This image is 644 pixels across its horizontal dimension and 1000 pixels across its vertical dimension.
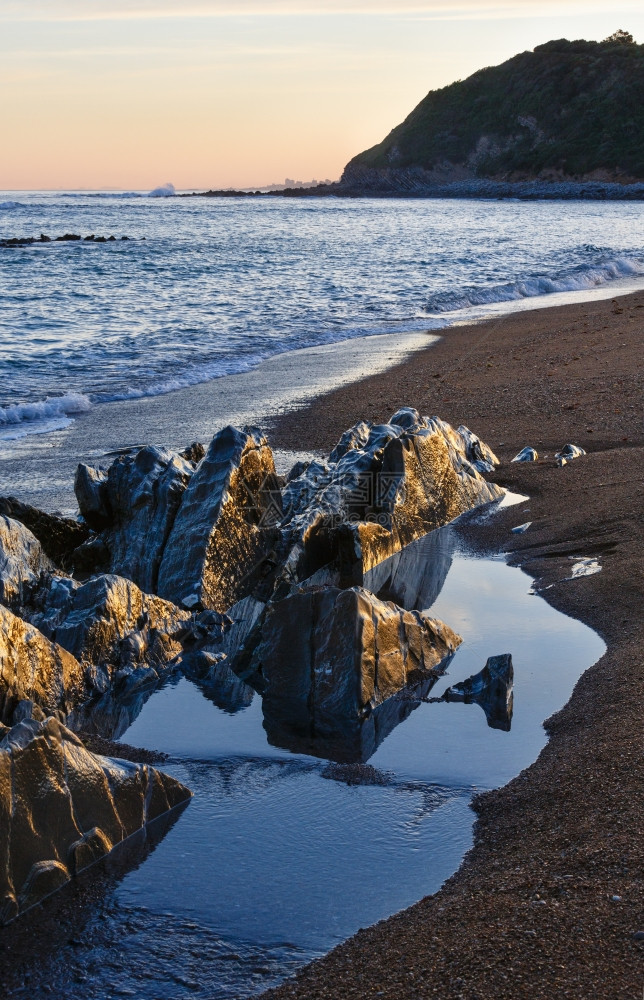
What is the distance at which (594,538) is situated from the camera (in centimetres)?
518

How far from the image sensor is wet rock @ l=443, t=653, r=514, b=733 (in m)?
3.52

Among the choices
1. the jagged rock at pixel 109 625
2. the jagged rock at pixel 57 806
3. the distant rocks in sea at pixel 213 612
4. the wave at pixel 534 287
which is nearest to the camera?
the jagged rock at pixel 57 806

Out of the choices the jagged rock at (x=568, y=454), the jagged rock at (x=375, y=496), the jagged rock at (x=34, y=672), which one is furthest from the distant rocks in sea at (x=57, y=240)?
the jagged rock at (x=34, y=672)

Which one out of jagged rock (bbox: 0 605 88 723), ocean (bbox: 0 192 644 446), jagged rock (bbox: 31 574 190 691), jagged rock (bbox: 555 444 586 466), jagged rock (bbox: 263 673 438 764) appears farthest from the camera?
ocean (bbox: 0 192 644 446)

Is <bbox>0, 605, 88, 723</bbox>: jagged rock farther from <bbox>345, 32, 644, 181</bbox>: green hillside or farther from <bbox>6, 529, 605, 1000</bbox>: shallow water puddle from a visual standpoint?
<bbox>345, 32, 644, 181</bbox>: green hillside

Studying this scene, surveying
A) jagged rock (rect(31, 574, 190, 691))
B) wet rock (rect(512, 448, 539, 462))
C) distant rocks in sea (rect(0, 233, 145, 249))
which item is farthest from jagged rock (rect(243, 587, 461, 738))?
distant rocks in sea (rect(0, 233, 145, 249))

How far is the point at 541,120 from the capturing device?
102875 millimetres

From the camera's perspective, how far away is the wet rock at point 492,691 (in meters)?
3.52

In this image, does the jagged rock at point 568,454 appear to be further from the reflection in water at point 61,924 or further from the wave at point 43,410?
the wave at point 43,410

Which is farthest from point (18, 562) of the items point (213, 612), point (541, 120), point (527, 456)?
point (541, 120)

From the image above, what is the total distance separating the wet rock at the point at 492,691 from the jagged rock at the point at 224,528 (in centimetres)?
148

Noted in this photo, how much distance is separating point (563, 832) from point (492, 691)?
93cm

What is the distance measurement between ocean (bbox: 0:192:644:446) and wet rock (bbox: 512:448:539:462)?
15.3ft

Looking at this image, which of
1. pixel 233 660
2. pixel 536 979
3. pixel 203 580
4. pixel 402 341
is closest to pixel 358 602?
pixel 233 660
